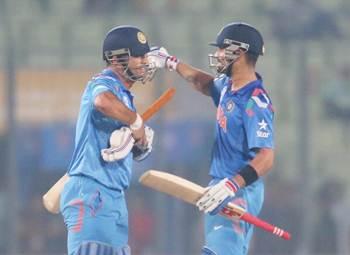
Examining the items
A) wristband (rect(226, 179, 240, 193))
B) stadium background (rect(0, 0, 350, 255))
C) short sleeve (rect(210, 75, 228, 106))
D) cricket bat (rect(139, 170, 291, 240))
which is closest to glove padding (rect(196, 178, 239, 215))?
wristband (rect(226, 179, 240, 193))

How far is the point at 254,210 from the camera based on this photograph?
7812 mm

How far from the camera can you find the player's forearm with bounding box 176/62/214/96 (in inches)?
324

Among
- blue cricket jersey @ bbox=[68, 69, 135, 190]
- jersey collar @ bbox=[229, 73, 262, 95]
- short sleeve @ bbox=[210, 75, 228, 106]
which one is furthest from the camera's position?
short sleeve @ bbox=[210, 75, 228, 106]

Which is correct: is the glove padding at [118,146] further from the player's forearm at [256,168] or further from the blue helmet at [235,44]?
Result: the blue helmet at [235,44]

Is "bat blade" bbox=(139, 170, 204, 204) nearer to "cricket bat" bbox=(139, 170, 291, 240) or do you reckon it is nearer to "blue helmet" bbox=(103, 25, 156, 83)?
"cricket bat" bbox=(139, 170, 291, 240)

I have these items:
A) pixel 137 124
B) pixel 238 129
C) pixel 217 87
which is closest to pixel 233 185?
pixel 238 129

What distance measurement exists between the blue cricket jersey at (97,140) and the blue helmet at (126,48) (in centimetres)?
Answer: 13

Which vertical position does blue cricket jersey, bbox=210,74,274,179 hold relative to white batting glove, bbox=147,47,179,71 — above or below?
below

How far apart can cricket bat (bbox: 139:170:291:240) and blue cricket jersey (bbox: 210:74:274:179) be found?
204 millimetres

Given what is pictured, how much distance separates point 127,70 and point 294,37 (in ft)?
19.3

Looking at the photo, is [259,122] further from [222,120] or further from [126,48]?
[126,48]

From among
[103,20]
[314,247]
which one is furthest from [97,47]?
[314,247]

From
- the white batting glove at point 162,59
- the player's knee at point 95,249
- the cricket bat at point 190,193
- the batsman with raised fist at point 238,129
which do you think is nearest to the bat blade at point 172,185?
the cricket bat at point 190,193

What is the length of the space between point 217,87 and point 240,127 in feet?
1.70
